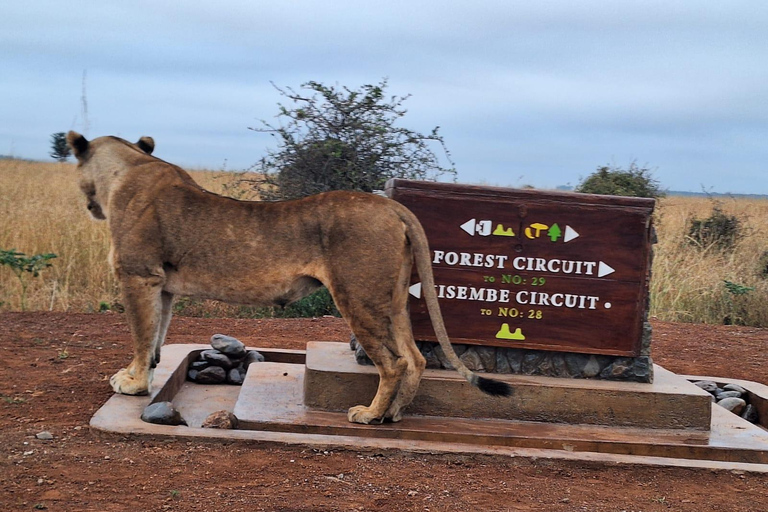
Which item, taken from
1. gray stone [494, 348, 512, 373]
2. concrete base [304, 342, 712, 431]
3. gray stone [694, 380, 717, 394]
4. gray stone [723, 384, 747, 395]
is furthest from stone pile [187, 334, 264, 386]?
gray stone [723, 384, 747, 395]

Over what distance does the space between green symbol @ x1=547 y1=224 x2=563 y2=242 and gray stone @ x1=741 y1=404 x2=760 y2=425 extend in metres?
2.68

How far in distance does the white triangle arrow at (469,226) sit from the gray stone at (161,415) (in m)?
2.38

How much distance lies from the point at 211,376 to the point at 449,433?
2549mm

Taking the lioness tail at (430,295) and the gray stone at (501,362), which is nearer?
the lioness tail at (430,295)

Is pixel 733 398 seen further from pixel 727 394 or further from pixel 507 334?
Answer: pixel 507 334

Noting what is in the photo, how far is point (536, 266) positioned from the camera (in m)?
6.45

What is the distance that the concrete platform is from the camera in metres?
5.48

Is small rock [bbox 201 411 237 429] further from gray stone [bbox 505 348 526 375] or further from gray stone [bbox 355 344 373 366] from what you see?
gray stone [bbox 505 348 526 375]

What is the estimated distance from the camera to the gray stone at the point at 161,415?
568cm

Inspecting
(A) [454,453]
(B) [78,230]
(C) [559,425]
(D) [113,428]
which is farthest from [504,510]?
(B) [78,230]

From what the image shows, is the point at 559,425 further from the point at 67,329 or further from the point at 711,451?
the point at 67,329

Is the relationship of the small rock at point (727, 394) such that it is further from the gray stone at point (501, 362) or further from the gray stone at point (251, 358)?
the gray stone at point (251, 358)

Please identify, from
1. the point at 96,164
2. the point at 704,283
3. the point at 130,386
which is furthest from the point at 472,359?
the point at 704,283

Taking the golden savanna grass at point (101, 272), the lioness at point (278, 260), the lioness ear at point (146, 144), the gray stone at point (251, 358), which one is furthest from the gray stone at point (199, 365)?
the golden savanna grass at point (101, 272)
